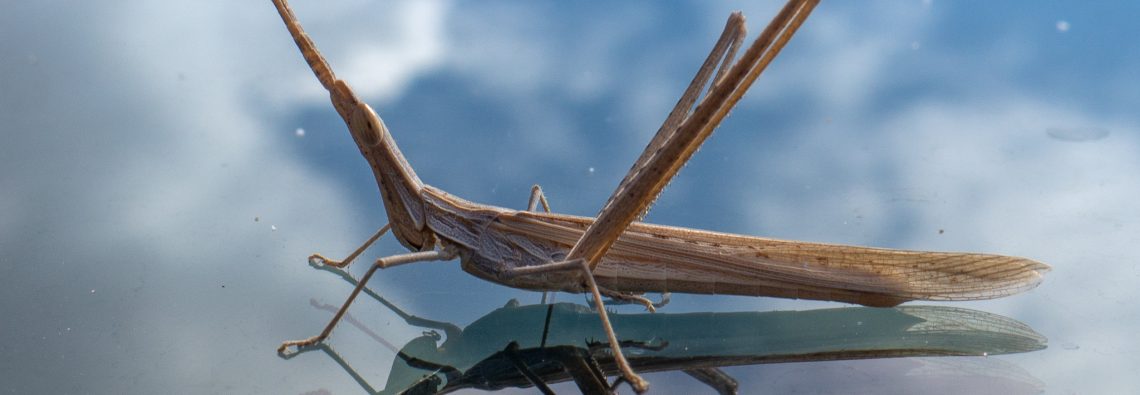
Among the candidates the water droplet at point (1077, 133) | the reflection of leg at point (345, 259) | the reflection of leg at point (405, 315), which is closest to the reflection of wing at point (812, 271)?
the reflection of leg at point (405, 315)

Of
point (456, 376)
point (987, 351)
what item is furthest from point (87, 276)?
point (987, 351)

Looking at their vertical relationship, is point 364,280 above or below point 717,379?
above

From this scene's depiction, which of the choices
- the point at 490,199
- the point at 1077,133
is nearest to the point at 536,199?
the point at 490,199

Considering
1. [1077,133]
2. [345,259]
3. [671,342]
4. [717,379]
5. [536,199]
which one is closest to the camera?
[717,379]

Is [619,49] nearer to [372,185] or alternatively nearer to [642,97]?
[642,97]

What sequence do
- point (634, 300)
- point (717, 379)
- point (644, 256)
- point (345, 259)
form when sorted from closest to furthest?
point (717, 379) < point (644, 256) < point (634, 300) < point (345, 259)

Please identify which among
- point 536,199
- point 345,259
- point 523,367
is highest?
point 536,199

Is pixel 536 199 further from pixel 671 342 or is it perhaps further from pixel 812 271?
pixel 812 271

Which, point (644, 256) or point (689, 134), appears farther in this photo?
point (644, 256)
